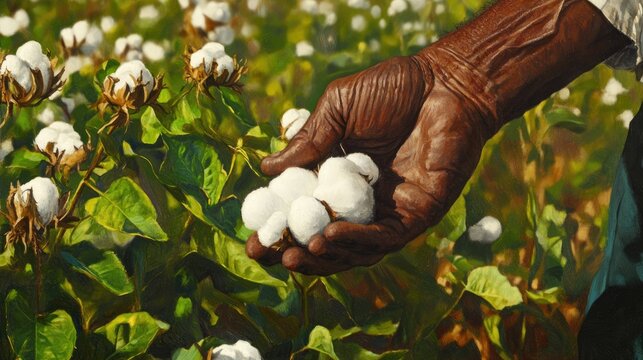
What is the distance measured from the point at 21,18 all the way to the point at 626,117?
1041 mm

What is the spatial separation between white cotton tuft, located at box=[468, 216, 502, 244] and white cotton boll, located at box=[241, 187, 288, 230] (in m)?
0.46

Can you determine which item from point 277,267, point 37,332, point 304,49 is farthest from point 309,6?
point 37,332

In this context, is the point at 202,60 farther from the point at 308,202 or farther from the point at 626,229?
the point at 626,229

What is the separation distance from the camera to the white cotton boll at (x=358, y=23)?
197 centimetres

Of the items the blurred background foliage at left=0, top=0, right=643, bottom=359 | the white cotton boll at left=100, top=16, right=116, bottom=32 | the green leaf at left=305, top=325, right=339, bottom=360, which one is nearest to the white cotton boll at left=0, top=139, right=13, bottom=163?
the blurred background foliage at left=0, top=0, right=643, bottom=359

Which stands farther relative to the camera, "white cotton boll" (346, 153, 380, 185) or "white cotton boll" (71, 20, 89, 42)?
"white cotton boll" (71, 20, 89, 42)

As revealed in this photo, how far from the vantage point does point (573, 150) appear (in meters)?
2.06

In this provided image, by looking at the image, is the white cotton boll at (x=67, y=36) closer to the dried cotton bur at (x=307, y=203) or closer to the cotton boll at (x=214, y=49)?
the cotton boll at (x=214, y=49)

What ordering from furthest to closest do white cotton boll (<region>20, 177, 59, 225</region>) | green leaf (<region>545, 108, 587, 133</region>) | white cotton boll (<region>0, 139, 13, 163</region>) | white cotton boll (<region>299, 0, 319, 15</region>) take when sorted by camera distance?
green leaf (<region>545, 108, 587, 133</region>)
white cotton boll (<region>299, 0, 319, 15</region>)
white cotton boll (<region>0, 139, 13, 163</region>)
white cotton boll (<region>20, 177, 59, 225</region>)

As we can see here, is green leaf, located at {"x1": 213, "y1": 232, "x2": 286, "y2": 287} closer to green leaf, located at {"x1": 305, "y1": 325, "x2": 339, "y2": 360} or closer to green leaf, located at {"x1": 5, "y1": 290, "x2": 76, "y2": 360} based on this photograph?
green leaf, located at {"x1": 305, "y1": 325, "x2": 339, "y2": 360}

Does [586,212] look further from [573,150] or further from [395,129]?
[395,129]

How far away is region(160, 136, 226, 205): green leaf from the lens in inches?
73.2

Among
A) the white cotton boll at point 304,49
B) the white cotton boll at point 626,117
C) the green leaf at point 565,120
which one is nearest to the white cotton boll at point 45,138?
the white cotton boll at point 304,49

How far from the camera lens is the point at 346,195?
1.67 metres
